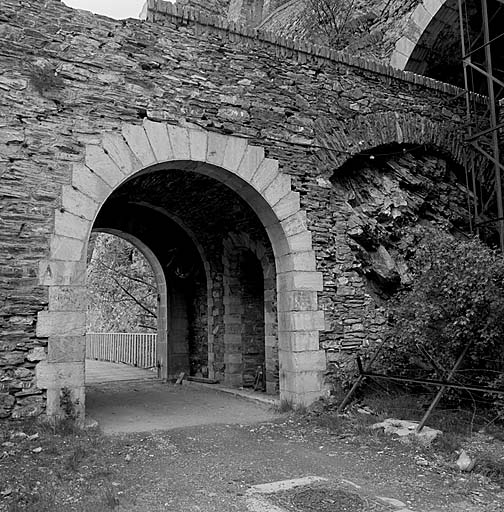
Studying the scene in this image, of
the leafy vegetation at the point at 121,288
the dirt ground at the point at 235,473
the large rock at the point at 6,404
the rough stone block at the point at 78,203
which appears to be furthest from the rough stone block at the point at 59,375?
the leafy vegetation at the point at 121,288

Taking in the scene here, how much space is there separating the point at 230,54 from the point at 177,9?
2.63 feet

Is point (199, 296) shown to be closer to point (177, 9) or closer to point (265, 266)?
point (265, 266)

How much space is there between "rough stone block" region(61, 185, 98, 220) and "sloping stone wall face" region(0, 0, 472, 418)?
0.8 inches

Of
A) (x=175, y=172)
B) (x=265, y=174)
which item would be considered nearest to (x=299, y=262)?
(x=265, y=174)

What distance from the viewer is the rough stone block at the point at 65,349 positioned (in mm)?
5398

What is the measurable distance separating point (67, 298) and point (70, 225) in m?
0.74

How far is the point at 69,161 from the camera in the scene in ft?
18.9

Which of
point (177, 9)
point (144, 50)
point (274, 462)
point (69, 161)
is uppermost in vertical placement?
point (177, 9)

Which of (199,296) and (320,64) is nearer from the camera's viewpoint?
(320,64)

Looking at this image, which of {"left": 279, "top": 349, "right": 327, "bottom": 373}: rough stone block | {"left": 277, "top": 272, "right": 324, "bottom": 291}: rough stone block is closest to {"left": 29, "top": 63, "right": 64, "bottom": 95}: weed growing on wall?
{"left": 277, "top": 272, "right": 324, "bottom": 291}: rough stone block

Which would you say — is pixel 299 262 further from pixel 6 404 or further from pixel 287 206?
pixel 6 404

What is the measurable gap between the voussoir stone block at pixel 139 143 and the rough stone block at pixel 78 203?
742 mm

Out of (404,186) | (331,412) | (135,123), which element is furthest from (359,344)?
(135,123)

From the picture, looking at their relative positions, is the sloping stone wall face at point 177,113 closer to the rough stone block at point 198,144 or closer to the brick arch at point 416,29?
the rough stone block at point 198,144
